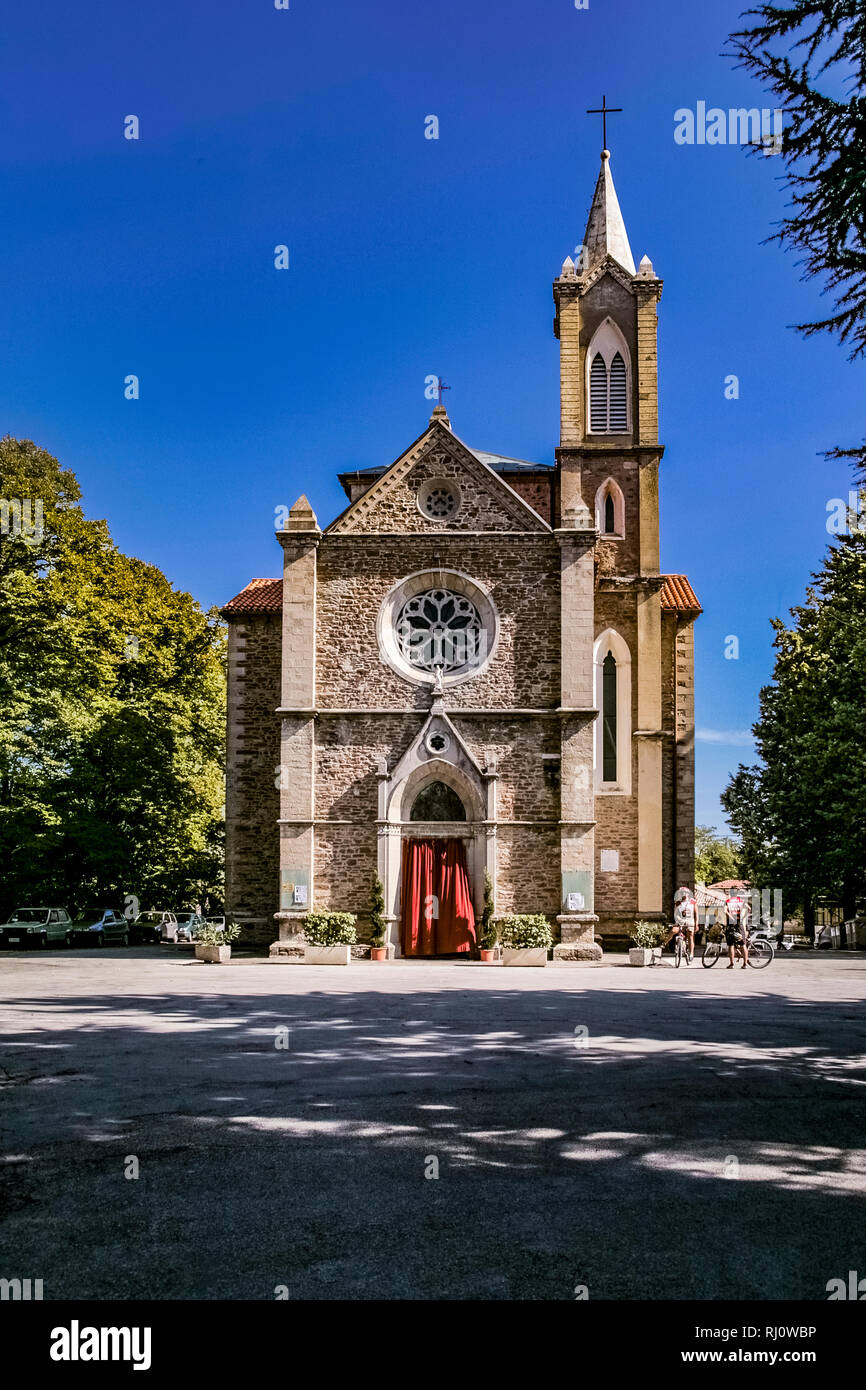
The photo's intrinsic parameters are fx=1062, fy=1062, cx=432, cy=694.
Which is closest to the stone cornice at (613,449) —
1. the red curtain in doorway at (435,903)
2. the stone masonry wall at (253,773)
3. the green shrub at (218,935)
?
the stone masonry wall at (253,773)

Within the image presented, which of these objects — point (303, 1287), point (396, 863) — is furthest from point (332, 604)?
point (303, 1287)

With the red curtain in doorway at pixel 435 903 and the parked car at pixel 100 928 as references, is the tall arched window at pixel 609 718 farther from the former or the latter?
the parked car at pixel 100 928

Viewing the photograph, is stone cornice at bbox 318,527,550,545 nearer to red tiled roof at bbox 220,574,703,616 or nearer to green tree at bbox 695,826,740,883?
red tiled roof at bbox 220,574,703,616

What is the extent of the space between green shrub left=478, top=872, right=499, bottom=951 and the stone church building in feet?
1.02

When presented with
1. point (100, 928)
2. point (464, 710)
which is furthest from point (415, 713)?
point (100, 928)

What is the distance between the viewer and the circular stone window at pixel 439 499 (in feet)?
90.9

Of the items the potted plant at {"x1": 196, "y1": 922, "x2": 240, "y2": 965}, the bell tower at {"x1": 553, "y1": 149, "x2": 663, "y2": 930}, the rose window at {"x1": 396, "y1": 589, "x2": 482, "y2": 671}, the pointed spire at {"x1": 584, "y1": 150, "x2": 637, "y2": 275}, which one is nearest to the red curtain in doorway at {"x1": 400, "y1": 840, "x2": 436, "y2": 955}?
the bell tower at {"x1": 553, "y1": 149, "x2": 663, "y2": 930}

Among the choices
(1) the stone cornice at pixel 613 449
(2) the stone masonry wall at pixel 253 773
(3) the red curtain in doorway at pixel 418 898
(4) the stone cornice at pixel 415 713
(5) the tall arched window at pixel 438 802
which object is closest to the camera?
(3) the red curtain in doorway at pixel 418 898

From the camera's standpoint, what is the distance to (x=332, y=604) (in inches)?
1083

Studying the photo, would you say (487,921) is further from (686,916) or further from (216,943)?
(216,943)

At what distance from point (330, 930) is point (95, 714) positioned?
1267 cm

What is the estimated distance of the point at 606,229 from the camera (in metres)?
33.1

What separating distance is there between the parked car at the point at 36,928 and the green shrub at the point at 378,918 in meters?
12.7
